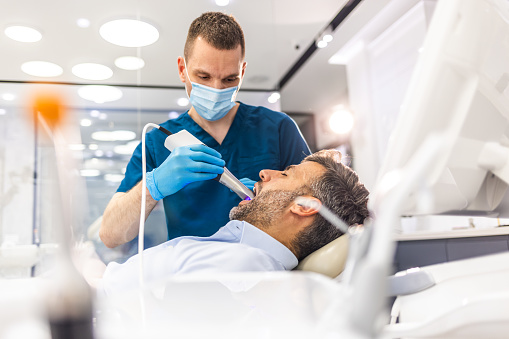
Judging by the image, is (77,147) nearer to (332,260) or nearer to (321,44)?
(332,260)

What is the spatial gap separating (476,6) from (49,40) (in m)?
1.55

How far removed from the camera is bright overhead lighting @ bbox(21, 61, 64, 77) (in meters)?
1.55

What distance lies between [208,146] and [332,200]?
0.53 m

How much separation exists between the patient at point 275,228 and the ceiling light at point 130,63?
30.6 inches

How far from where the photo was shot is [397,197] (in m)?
0.40

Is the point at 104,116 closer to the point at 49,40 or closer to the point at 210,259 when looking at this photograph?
the point at 49,40

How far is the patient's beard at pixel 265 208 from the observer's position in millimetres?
1268

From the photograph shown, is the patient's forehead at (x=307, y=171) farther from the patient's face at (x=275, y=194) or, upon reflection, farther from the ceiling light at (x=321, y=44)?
the ceiling light at (x=321, y=44)

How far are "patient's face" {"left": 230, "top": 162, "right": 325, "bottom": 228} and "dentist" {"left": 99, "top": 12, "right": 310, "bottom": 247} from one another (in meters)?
0.15

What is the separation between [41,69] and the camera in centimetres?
157

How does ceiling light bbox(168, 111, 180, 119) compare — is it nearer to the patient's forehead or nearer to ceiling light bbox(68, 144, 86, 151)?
ceiling light bbox(68, 144, 86, 151)

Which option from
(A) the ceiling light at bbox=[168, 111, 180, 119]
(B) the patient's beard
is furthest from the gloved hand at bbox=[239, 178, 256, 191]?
(A) the ceiling light at bbox=[168, 111, 180, 119]

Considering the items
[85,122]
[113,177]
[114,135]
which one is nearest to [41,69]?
[85,122]

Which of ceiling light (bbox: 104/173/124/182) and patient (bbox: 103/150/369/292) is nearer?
patient (bbox: 103/150/369/292)
